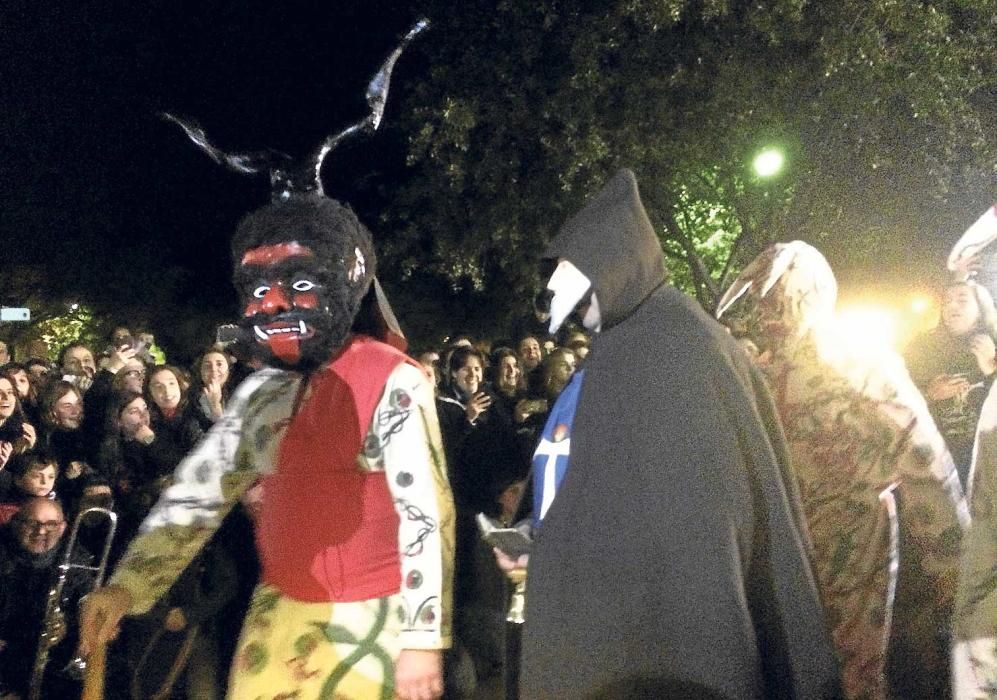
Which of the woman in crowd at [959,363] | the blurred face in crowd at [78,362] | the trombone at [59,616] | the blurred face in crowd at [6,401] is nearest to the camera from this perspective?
the woman in crowd at [959,363]

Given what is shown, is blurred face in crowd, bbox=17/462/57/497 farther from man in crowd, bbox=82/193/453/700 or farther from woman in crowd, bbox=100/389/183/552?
man in crowd, bbox=82/193/453/700

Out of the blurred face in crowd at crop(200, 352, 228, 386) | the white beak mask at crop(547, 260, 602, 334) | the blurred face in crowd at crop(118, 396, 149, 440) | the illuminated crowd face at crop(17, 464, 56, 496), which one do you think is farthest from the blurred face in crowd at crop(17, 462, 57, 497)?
the white beak mask at crop(547, 260, 602, 334)

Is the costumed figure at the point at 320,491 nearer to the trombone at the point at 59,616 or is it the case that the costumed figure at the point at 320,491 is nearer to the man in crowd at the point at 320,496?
the man in crowd at the point at 320,496

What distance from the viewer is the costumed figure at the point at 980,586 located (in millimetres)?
2617

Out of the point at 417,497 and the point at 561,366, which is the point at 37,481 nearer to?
the point at 417,497

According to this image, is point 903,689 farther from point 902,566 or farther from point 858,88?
point 858,88

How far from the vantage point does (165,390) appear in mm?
6809

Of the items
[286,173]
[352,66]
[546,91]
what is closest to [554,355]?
[286,173]

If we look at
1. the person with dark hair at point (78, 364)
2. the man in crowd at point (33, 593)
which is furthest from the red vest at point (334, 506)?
the person with dark hair at point (78, 364)

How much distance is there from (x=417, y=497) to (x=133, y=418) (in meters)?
4.00

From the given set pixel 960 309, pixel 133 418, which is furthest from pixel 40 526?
pixel 960 309

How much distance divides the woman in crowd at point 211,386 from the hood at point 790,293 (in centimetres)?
388

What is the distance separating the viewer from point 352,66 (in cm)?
1750

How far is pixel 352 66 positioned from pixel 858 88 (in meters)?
8.75
